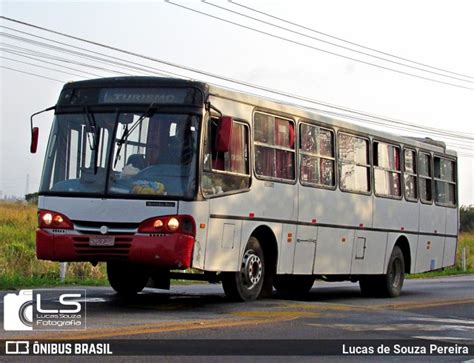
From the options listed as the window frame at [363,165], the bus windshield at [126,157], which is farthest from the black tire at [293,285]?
the bus windshield at [126,157]

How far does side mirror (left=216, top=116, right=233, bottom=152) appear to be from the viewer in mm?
15273

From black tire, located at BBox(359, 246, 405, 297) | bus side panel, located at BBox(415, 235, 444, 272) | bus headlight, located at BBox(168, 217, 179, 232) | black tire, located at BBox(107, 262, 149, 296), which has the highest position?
bus side panel, located at BBox(415, 235, 444, 272)

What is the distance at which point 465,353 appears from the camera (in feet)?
38.5

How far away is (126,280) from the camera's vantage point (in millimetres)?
17219

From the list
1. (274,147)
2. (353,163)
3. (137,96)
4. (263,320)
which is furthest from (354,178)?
(263,320)

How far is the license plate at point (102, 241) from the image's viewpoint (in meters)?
14.7

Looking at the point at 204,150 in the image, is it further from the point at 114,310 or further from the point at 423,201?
the point at 423,201

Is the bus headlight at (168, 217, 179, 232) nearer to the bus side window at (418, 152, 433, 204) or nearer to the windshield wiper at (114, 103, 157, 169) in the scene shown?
the windshield wiper at (114, 103, 157, 169)

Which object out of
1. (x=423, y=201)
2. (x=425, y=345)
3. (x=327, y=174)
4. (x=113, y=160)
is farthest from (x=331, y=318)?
(x=423, y=201)

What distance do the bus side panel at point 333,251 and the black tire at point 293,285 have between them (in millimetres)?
1106

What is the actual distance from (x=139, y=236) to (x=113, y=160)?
1.20 m

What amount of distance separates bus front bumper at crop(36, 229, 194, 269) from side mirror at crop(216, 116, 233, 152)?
1.40m

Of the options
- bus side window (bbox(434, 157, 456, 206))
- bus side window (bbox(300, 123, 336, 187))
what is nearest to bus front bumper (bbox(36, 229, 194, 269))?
bus side window (bbox(300, 123, 336, 187))

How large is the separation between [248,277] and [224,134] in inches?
95.0
